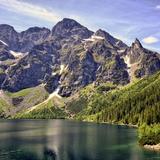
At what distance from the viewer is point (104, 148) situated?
196 metres

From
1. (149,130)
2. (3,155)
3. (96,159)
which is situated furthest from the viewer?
(149,130)

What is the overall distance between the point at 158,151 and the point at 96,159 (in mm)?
36277

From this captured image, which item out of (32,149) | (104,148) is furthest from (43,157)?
(104,148)

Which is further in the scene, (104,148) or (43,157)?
(104,148)

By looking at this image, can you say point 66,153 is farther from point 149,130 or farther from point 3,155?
point 149,130

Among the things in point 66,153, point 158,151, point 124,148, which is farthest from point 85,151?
point 158,151

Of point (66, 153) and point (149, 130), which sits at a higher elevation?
point (149, 130)

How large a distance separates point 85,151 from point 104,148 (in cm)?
1399

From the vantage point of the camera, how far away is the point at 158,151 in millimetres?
179250

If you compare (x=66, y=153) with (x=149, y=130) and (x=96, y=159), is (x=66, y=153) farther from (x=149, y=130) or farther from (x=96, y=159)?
(x=149, y=130)

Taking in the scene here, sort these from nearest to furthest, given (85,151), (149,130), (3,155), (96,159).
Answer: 1. (96,159)
2. (3,155)
3. (85,151)
4. (149,130)

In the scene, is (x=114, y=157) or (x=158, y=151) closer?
(x=114, y=157)

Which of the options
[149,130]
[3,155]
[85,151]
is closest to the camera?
[3,155]

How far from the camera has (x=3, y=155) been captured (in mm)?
172625
